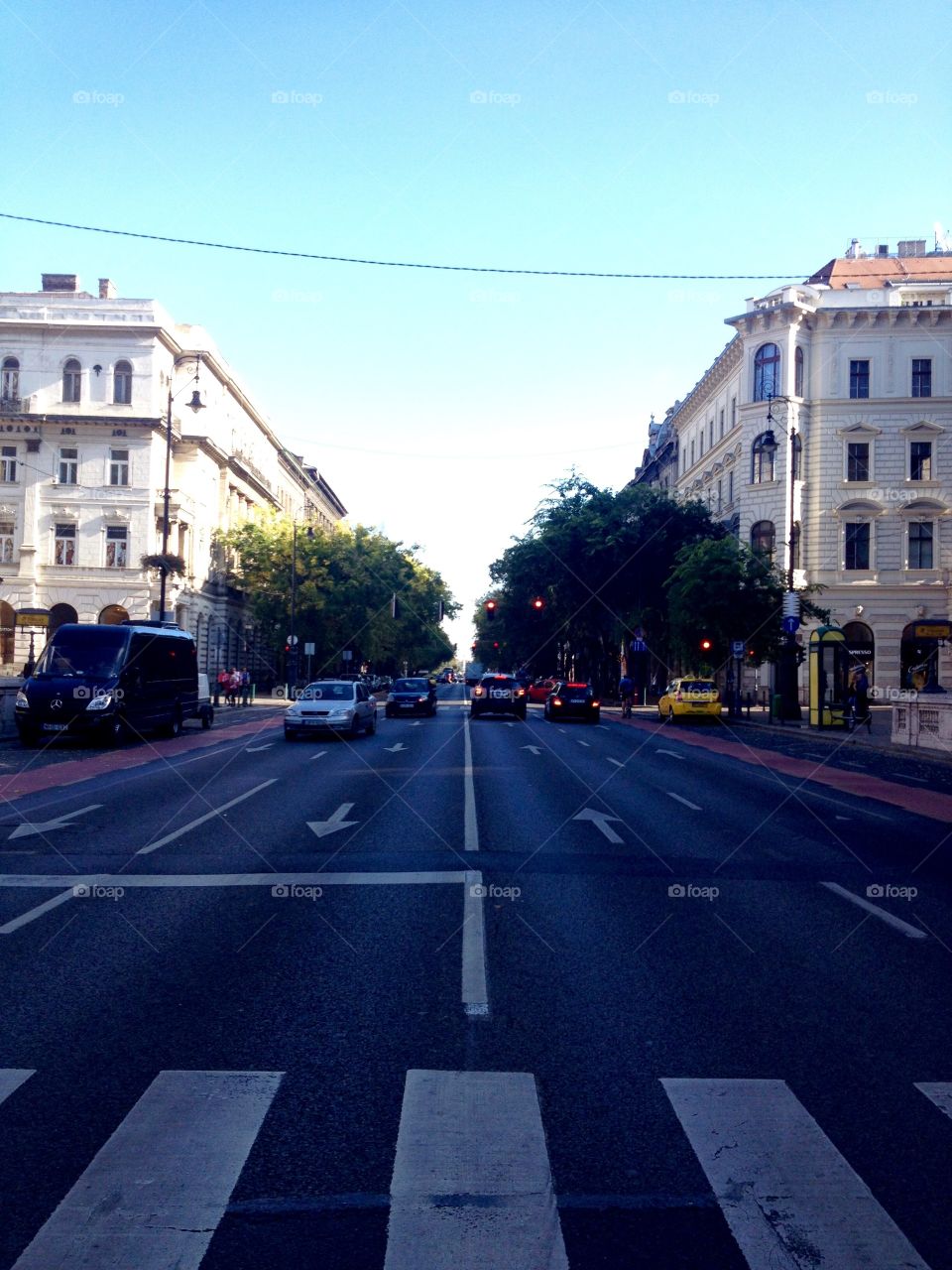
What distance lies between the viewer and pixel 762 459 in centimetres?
5456

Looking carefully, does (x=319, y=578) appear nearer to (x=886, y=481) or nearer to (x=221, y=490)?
(x=221, y=490)

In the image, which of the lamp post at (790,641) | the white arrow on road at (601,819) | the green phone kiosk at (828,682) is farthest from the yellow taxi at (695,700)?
the white arrow on road at (601,819)

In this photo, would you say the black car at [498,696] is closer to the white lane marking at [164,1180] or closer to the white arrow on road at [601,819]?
the white arrow on road at [601,819]

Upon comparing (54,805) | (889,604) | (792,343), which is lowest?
(54,805)

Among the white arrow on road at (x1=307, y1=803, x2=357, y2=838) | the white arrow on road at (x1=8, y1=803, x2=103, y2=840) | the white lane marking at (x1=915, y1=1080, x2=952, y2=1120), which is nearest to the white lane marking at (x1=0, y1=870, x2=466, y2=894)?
the white arrow on road at (x1=307, y1=803, x2=357, y2=838)

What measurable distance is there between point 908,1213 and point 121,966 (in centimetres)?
461

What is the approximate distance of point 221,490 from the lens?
6669cm

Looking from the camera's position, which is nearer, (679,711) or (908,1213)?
(908,1213)

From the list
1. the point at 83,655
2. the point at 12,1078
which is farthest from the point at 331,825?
the point at 83,655

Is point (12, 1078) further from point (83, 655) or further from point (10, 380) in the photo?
point (10, 380)

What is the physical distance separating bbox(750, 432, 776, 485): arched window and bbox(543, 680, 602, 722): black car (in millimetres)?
17926

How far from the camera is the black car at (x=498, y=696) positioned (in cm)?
4278

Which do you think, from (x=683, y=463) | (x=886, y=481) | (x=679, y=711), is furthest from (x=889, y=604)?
(x=683, y=463)

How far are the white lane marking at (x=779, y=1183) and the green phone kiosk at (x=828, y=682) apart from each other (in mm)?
32311
